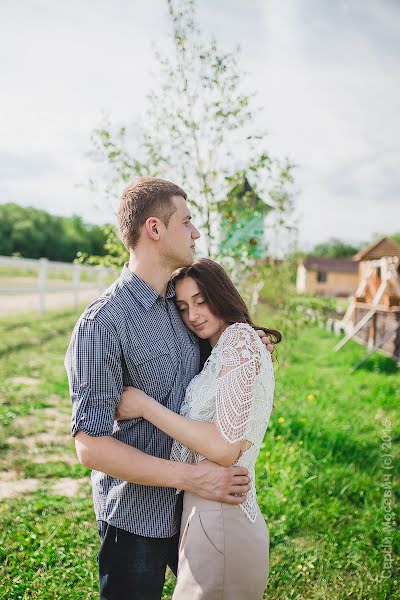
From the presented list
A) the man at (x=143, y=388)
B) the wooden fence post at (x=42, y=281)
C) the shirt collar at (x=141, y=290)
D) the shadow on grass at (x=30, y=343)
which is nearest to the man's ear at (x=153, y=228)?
the man at (x=143, y=388)

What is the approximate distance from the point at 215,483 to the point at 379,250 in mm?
17372

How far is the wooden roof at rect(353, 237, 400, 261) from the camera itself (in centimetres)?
1733

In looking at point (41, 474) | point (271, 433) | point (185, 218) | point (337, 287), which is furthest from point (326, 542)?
point (337, 287)

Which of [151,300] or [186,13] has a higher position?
[186,13]

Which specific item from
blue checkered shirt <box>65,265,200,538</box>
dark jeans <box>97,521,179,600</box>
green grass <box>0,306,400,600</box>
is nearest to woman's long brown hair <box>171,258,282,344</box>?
blue checkered shirt <box>65,265,200,538</box>

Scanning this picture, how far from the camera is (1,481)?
13.4 feet

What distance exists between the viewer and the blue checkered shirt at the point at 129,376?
Result: 67.4 inches

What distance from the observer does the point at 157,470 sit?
68.1 inches

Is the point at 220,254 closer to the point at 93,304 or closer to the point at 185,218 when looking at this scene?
the point at 185,218

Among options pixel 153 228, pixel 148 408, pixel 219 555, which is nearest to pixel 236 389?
pixel 148 408

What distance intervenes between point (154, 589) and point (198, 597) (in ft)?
0.80

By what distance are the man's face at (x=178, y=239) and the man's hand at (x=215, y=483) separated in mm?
796

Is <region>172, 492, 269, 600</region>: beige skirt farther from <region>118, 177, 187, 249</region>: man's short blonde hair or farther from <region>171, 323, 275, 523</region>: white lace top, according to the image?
<region>118, 177, 187, 249</region>: man's short blonde hair

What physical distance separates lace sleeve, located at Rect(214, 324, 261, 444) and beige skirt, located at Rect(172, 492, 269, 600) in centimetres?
29
